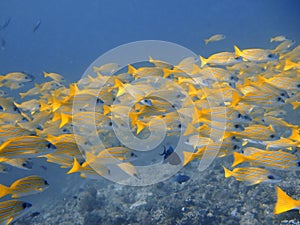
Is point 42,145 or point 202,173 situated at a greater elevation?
point 42,145

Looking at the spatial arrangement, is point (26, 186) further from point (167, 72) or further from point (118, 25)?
point (118, 25)

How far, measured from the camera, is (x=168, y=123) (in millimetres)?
4777

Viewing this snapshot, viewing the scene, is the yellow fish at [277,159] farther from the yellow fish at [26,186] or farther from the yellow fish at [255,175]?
the yellow fish at [26,186]

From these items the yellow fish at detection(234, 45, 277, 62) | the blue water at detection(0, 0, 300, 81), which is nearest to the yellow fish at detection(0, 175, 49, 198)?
the yellow fish at detection(234, 45, 277, 62)

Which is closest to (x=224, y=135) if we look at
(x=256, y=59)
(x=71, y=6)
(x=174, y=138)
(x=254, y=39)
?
(x=256, y=59)

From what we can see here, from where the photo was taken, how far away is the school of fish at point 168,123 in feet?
11.6

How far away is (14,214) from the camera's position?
3.30 metres

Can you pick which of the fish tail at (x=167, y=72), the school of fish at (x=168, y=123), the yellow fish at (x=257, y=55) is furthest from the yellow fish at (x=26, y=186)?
the yellow fish at (x=257, y=55)

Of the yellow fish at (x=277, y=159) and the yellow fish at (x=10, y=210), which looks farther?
the yellow fish at (x=277, y=159)

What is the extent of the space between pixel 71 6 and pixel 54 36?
23.7 m

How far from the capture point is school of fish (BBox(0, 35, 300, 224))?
3547mm

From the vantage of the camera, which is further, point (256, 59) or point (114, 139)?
point (114, 139)

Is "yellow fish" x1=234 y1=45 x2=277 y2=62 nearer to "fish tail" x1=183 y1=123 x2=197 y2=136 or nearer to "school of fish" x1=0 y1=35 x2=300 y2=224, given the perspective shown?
"school of fish" x1=0 y1=35 x2=300 y2=224

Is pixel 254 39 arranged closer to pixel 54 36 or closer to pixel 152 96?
pixel 152 96
